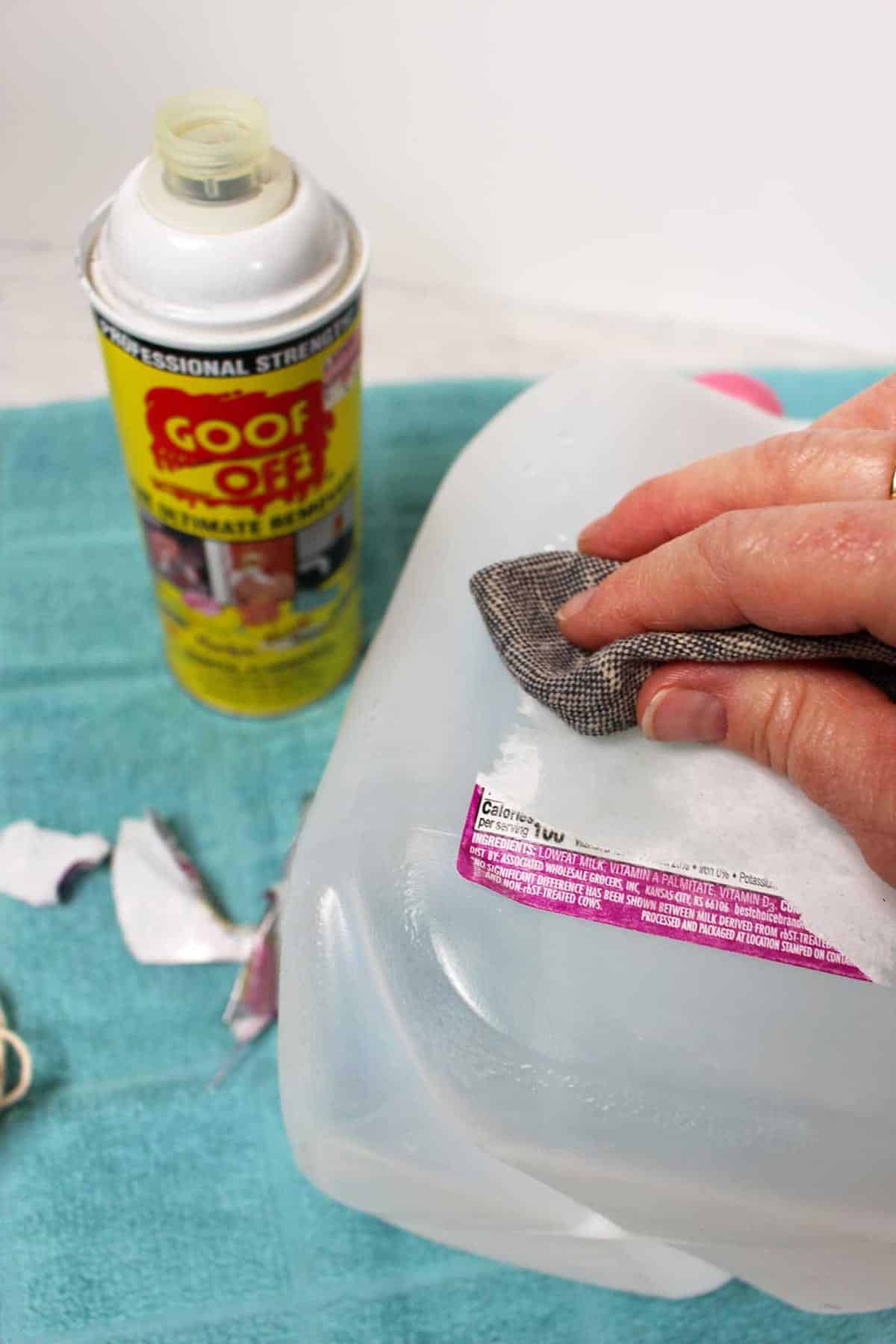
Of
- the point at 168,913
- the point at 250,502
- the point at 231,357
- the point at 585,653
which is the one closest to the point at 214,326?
the point at 231,357

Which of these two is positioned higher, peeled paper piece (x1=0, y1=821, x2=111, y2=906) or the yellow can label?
the yellow can label

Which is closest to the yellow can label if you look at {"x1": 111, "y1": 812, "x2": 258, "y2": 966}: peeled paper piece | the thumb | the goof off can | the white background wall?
the goof off can

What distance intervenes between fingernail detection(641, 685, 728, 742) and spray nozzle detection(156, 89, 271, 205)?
31cm

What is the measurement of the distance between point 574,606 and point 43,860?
40cm

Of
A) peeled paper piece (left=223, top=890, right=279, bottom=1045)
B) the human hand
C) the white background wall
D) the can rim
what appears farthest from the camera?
the white background wall

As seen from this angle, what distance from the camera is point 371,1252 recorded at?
24.2 inches

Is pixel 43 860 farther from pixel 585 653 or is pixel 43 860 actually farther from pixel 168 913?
pixel 585 653

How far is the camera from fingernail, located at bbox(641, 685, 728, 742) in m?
0.50

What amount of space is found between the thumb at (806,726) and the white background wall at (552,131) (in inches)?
25.2

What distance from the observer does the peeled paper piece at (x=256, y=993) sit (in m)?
0.67

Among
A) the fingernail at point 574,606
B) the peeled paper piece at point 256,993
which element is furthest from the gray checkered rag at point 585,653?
the peeled paper piece at point 256,993

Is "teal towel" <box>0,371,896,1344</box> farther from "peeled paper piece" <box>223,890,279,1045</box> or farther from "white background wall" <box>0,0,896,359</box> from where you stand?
"white background wall" <box>0,0,896,359</box>

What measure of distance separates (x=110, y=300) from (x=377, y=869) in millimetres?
307

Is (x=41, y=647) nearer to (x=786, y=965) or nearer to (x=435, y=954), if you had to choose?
(x=435, y=954)
